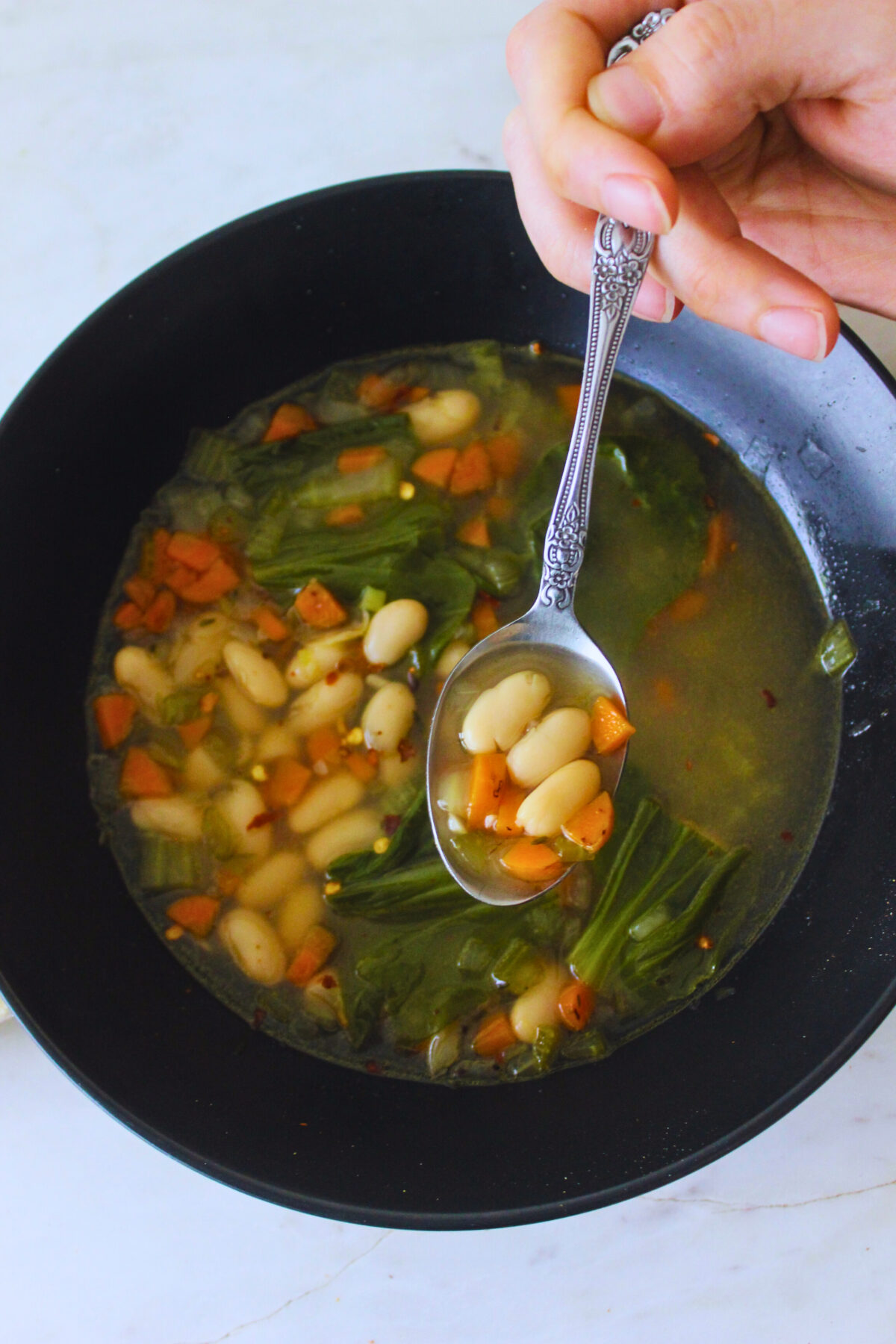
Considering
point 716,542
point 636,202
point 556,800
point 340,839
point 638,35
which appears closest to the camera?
point 636,202

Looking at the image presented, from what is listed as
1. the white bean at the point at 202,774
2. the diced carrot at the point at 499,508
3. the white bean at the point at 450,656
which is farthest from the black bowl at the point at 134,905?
the white bean at the point at 450,656

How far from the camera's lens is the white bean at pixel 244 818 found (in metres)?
1.23

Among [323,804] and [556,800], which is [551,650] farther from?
[323,804]

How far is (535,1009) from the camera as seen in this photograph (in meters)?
1.17

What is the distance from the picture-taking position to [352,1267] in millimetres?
1204

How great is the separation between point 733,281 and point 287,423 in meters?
0.63

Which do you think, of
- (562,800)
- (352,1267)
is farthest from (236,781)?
(352,1267)

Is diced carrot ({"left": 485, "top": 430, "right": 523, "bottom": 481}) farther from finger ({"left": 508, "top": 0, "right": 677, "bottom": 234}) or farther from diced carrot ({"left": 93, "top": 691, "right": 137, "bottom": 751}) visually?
diced carrot ({"left": 93, "top": 691, "right": 137, "bottom": 751})

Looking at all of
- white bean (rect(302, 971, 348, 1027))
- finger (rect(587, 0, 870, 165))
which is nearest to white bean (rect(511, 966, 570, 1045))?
white bean (rect(302, 971, 348, 1027))

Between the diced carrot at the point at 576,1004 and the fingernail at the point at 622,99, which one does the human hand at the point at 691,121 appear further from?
the diced carrot at the point at 576,1004

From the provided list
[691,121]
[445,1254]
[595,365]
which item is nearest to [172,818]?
[445,1254]

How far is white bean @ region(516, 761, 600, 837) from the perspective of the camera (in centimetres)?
113

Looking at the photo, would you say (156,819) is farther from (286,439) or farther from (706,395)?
(706,395)

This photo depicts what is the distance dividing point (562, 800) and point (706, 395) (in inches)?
23.6
